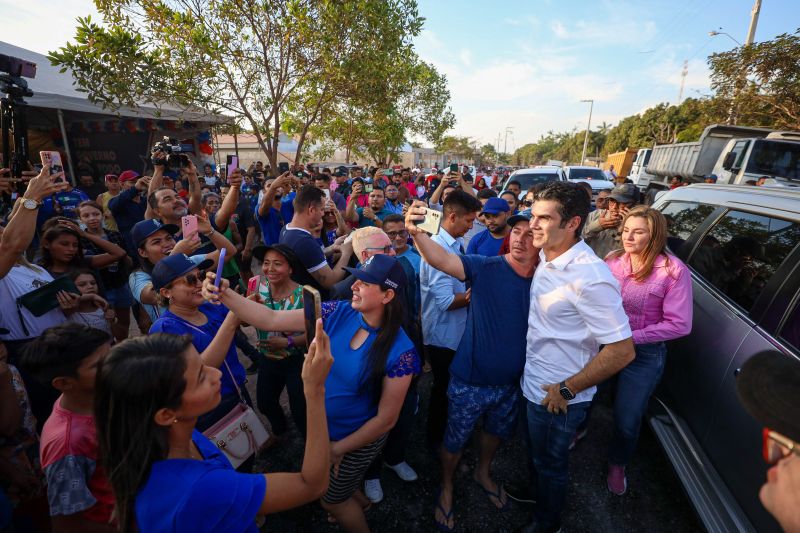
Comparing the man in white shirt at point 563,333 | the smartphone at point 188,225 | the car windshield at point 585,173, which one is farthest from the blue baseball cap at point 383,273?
the car windshield at point 585,173

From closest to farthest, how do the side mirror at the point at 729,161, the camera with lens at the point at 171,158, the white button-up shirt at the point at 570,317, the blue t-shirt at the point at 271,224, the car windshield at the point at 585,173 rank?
the white button-up shirt at the point at 570,317
the camera with lens at the point at 171,158
the blue t-shirt at the point at 271,224
the side mirror at the point at 729,161
the car windshield at the point at 585,173

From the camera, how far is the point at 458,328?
2.85m

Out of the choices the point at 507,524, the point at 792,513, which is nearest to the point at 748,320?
the point at 792,513

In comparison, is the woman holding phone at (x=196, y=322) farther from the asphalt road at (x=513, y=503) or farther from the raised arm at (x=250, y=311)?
the asphalt road at (x=513, y=503)

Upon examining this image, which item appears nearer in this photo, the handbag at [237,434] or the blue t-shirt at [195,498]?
the blue t-shirt at [195,498]

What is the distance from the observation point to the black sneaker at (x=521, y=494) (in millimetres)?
2650

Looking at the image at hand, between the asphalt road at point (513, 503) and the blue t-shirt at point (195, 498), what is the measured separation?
5.51 feet

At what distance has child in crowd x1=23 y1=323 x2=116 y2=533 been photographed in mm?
1438

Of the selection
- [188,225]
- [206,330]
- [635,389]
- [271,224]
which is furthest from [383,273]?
[271,224]

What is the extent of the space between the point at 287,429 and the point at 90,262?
8.29ft

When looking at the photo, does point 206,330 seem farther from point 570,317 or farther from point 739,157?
point 739,157

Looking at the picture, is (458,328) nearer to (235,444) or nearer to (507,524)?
(507,524)

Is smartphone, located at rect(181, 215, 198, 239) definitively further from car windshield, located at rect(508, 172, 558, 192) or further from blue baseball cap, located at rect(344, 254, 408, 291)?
car windshield, located at rect(508, 172, 558, 192)

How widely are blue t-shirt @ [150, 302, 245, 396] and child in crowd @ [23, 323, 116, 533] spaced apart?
0.46m
